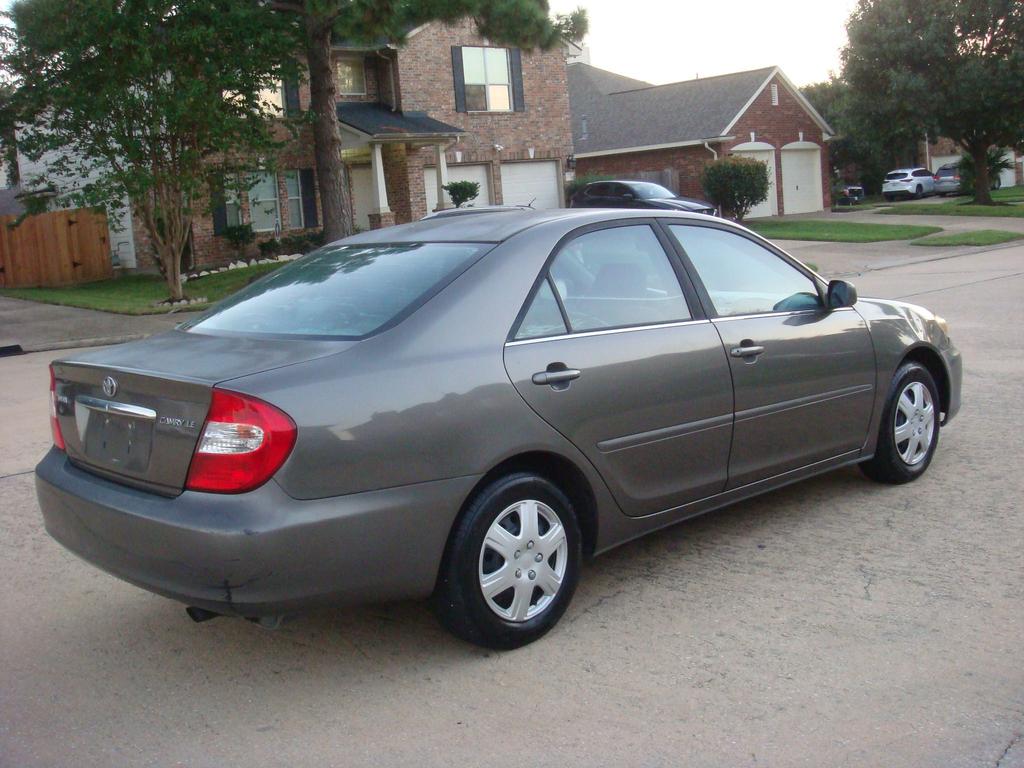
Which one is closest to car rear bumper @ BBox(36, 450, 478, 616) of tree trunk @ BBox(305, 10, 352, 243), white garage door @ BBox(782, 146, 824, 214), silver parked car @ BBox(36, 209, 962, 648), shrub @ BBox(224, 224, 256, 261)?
silver parked car @ BBox(36, 209, 962, 648)

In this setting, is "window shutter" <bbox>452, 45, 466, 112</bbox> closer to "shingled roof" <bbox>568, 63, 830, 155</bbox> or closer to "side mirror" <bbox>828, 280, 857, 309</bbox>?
"shingled roof" <bbox>568, 63, 830, 155</bbox>

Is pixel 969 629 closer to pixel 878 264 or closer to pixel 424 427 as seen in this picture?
pixel 424 427

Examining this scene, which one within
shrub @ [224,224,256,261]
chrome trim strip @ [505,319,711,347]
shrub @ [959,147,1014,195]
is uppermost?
shrub @ [959,147,1014,195]

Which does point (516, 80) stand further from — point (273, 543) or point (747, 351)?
point (273, 543)

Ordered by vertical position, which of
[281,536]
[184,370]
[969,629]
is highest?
[184,370]

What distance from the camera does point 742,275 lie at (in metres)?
5.40

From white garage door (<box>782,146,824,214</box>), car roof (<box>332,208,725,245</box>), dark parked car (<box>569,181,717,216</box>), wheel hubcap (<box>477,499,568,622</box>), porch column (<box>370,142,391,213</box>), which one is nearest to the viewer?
wheel hubcap (<box>477,499,568,622</box>)

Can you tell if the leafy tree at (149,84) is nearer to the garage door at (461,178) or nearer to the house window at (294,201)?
the house window at (294,201)

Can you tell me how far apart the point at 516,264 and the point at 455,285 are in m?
0.30

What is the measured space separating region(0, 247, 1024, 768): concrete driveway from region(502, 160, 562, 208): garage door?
2936 centimetres

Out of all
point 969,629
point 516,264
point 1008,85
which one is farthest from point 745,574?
point 1008,85

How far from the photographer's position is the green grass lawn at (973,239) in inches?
983

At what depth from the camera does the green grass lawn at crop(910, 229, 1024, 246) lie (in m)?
25.0

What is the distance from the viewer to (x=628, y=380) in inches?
179
